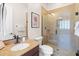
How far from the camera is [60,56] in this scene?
1.82 meters

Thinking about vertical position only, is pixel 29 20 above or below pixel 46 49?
above

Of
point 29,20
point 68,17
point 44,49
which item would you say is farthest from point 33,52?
point 68,17

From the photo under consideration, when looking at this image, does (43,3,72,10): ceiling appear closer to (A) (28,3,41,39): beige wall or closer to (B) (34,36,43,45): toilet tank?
(A) (28,3,41,39): beige wall

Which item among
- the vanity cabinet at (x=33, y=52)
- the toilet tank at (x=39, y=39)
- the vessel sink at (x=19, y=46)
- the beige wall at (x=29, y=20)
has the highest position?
the beige wall at (x=29, y=20)

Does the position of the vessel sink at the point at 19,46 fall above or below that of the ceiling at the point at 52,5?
below

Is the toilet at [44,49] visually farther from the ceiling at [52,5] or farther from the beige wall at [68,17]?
the ceiling at [52,5]

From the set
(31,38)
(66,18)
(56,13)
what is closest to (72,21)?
(66,18)

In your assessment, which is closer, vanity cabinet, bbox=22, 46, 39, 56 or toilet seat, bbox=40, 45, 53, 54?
vanity cabinet, bbox=22, 46, 39, 56

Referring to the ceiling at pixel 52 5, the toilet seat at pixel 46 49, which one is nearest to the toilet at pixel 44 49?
the toilet seat at pixel 46 49

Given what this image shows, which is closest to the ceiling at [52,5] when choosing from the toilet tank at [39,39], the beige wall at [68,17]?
the beige wall at [68,17]

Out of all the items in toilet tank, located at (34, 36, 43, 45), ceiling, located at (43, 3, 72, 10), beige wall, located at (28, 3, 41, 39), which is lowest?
toilet tank, located at (34, 36, 43, 45)

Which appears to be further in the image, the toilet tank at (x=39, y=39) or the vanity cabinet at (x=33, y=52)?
the toilet tank at (x=39, y=39)

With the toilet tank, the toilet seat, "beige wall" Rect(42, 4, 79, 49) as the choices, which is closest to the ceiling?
"beige wall" Rect(42, 4, 79, 49)

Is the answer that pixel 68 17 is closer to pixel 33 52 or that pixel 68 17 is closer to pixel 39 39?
pixel 39 39
